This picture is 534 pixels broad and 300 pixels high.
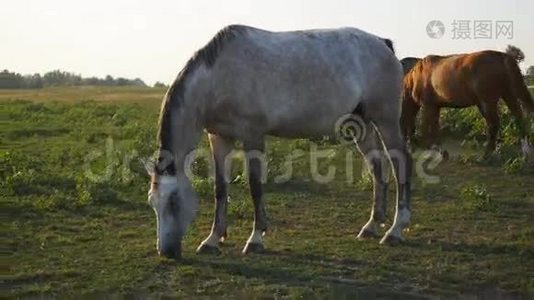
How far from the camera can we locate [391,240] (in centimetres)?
774

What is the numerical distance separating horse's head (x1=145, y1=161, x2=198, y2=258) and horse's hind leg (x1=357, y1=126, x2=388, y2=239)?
6.69ft

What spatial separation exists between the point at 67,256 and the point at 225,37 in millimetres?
2552

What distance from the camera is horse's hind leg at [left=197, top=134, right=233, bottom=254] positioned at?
24.4 ft

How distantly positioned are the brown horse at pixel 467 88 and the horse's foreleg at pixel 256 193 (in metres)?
6.49

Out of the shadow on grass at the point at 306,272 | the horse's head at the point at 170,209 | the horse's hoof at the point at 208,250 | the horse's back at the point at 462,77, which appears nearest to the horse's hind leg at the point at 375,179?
the shadow on grass at the point at 306,272

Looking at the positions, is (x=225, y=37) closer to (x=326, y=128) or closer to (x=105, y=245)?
(x=326, y=128)

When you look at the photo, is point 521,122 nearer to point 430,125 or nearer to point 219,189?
point 430,125

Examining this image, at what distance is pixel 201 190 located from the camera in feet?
34.7

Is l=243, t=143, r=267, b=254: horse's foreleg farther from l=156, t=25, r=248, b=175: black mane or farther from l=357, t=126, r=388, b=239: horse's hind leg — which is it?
l=357, t=126, r=388, b=239: horse's hind leg

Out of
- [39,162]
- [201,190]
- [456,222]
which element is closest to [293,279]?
[456,222]

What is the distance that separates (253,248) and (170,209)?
3.10 ft

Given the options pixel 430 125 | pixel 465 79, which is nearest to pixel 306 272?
pixel 465 79

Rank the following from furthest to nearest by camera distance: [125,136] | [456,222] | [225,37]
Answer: [125,136]
[456,222]
[225,37]

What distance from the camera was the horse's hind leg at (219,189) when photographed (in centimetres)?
743
